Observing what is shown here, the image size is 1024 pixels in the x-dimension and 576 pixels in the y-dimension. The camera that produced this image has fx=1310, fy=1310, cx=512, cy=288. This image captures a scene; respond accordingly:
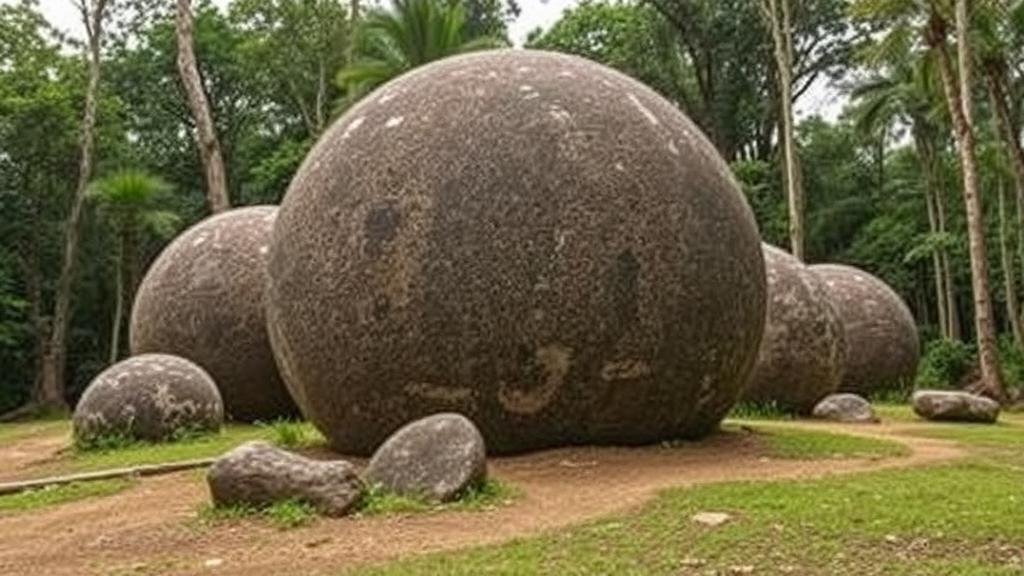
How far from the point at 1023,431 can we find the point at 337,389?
944 cm

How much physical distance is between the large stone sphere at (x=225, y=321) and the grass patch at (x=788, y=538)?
10194 millimetres

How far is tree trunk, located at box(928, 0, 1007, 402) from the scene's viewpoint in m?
22.1

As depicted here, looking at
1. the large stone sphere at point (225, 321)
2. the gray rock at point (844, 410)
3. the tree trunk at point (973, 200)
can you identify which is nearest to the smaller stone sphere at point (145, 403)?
the large stone sphere at point (225, 321)

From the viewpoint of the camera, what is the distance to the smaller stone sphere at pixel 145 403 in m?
14.8

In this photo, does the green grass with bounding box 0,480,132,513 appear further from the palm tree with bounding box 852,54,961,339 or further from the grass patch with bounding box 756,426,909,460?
the palm tree with bounding box 852,54,961,339

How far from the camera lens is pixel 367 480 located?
8.94m

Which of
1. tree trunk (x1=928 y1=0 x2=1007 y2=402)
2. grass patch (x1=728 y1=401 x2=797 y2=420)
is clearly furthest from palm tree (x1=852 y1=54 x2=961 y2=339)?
grass patch (x1=728 y1=401 x2=797 y2=420)

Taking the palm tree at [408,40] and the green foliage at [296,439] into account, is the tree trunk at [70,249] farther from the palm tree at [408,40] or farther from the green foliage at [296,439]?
the green foliage at [296,439]

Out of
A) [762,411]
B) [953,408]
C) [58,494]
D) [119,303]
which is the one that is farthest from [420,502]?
[119,303]

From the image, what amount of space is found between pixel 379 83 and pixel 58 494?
74.2 feet

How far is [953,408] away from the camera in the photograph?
1745 cm

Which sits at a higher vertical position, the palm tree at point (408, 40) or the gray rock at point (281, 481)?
the palm tree at point (408, 40)

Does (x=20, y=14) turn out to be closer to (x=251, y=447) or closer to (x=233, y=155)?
(x=233, y=155)

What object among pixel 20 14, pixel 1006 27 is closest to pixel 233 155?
pixel 20 14
